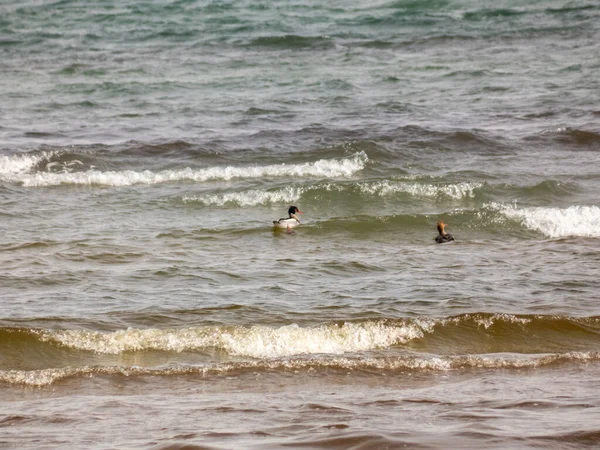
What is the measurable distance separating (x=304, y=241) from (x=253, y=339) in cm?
461

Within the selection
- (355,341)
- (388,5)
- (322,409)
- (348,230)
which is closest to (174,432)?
(322,409)

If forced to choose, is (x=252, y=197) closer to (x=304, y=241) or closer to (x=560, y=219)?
(x=304, y=241)

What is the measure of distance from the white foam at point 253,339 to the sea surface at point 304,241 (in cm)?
2

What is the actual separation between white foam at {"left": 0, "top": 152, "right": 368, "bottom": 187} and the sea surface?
0.06 meters

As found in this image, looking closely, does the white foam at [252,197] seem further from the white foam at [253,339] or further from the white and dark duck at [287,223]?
the white foam at [253,339]

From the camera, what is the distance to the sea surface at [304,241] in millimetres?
7160

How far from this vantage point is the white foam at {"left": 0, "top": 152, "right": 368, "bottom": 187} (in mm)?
17359

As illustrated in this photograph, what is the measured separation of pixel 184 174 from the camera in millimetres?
17656

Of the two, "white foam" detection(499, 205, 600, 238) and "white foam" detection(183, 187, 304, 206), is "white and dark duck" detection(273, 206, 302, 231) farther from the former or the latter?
"white foam" detection(499, 205, 600, 238)

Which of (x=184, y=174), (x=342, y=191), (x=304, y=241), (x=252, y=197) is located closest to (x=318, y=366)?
(x=304, y=241)

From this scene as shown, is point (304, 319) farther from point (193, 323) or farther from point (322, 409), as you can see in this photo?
point (322, 409)

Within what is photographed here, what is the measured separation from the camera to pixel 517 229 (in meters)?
14.2

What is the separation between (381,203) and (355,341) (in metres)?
6.92

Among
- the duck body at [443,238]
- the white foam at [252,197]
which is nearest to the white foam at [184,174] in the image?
Answer: the white foam at [252,197]
